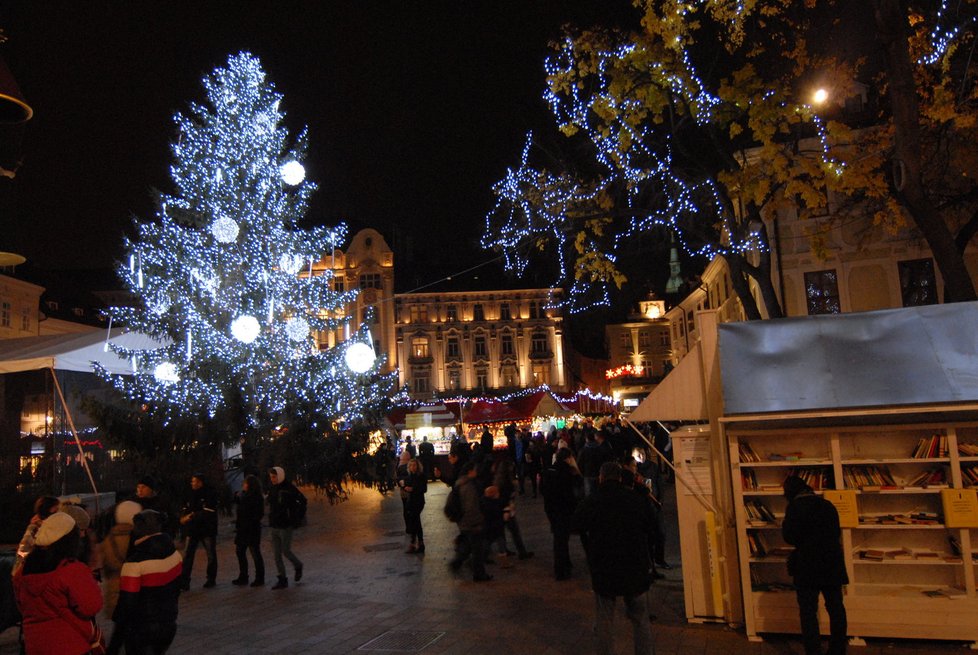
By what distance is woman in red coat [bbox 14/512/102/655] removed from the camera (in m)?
4.62

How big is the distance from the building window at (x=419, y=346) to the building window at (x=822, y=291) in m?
49.5

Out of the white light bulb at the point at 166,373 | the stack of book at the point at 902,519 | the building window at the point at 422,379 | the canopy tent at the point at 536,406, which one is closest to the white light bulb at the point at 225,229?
the white light bulb at the point at 166,373

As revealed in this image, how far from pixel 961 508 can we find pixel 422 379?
6528 centimetres

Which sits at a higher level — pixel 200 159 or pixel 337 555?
pixel 200 159

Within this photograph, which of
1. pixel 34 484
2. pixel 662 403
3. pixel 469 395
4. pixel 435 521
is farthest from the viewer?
pixel 469 395

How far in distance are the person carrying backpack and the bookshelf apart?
6.07 metres

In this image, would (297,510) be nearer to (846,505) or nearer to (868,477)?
(846,505)

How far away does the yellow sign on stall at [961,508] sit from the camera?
23.3 feet

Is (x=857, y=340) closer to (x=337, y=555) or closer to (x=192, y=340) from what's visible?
(x=337, y=555)

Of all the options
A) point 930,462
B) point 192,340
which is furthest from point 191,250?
point 930,462

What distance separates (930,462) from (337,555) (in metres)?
9.39

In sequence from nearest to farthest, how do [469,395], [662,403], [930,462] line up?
[930,462], [662,403], [469,395]

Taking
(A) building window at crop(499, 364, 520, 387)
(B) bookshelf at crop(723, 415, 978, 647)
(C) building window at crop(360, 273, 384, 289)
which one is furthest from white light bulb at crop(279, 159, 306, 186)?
(A) building window at crop(499, 364, 520, 387)

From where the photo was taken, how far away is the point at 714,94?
543 inches
